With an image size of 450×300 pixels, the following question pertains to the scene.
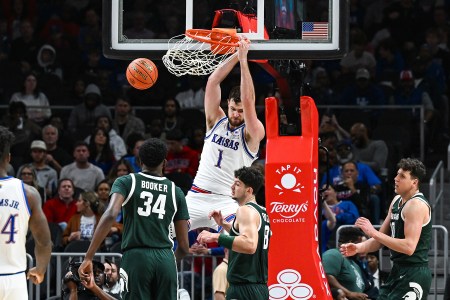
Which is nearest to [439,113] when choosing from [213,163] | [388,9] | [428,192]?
[428,192]

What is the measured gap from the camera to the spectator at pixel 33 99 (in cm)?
2011

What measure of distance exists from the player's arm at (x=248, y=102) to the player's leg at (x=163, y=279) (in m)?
2.29

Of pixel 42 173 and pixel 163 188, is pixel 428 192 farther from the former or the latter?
pixel 163 188

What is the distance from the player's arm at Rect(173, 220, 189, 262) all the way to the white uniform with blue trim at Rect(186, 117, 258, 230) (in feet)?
7.49

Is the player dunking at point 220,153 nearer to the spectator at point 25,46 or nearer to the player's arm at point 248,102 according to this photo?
the player's arm at point 248,102

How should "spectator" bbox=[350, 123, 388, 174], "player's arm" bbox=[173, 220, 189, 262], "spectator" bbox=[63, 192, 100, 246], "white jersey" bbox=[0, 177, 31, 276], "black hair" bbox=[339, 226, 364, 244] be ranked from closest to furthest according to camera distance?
"white jersey" bbox=[0, 177, 31, 276] → "player's arm" bbox=[173, 220, 189, 262] → "black hair" bbox=[339, 226, 364, 244] → "spectator" bbox=[63, 192, 100, 246] → "spectator" bbox=[350, 123, 388, 174]

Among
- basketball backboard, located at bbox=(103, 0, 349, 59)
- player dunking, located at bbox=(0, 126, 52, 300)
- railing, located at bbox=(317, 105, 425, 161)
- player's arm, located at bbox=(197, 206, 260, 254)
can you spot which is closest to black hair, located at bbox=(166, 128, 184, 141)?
railing, located at bbox=(317, 105, 425, 161)

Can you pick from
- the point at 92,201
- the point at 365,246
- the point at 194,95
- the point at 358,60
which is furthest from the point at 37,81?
the point at 365,246

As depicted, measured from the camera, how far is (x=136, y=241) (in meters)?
10.8

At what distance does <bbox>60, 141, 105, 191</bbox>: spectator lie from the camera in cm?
1772

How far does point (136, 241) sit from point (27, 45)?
11.9m

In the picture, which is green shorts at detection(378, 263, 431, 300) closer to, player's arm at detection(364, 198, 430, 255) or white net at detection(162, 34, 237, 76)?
player's arm at detection(364, 198, 430, 255)

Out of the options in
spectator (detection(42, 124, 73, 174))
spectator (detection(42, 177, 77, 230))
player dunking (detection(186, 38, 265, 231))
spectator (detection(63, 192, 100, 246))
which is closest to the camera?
player dunking (detection(186, 38, 265, 231))

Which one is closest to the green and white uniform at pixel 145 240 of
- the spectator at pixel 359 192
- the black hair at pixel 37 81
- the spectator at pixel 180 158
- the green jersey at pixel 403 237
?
the green jersey at pixel 403 237
